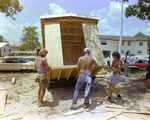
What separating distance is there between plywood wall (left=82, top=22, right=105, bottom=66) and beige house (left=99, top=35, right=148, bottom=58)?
992 inches

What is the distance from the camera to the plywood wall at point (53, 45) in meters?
5.13

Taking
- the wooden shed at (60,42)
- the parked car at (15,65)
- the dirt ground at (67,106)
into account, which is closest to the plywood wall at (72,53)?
the wooden shed at (60,42)

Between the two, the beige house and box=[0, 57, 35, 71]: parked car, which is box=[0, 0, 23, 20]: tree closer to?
box=[0, 57, 35, 71]: parked car

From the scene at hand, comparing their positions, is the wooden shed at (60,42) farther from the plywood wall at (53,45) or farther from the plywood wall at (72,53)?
the plywood wall at (72,53)

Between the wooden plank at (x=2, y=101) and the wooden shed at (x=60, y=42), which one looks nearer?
the wooden plank at (x=2, y=101)

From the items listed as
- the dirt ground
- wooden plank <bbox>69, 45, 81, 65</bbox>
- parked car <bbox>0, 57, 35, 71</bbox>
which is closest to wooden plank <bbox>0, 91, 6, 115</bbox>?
the dirt ground

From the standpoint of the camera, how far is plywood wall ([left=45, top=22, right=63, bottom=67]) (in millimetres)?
5129

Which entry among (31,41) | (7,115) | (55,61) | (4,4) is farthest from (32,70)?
(31,41)

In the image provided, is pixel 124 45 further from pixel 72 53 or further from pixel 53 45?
pixel 53 45

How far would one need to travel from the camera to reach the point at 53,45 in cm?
535

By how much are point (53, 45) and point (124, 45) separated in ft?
103

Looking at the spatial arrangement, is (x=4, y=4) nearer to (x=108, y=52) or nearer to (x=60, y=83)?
(x=60, y=83)

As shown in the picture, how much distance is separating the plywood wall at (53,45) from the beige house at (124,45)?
26.0 meters

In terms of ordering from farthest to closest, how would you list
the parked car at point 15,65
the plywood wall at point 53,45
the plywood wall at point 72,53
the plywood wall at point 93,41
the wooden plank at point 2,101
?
the parked car at point 15,65
the plywood wall at point 72,53
the plywood wall at point 93,41
the plywood wall at point 53,45
the wooden plank at point 2,101
